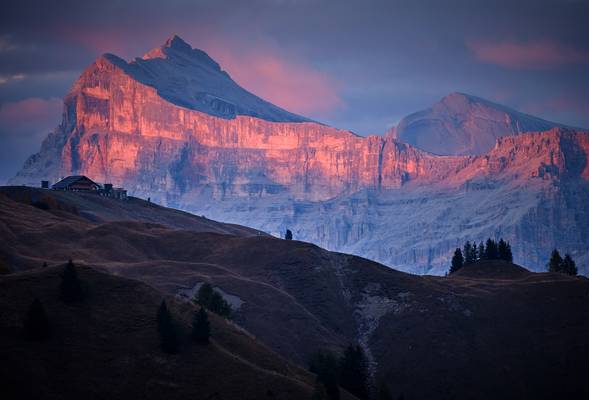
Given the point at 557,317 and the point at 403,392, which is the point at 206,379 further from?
the point at 557,317

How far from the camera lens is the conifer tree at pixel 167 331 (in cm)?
8225

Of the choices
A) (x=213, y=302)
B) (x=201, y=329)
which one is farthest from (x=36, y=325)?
(x=213, y=302)

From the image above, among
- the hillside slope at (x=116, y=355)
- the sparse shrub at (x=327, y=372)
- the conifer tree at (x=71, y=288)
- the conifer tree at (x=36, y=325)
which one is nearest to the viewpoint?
the hillside slope at (x=116, y=355)

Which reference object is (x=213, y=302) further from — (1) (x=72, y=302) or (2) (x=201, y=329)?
(1) (x=72, y=302)

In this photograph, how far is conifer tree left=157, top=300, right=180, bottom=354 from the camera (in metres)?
82.2

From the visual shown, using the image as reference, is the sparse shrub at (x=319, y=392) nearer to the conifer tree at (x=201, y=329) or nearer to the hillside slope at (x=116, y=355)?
the hillside slope at (x=116, y=355)

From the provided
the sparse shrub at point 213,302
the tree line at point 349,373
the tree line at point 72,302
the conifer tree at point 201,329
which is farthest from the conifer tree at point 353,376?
the conifer tree at point 201,329

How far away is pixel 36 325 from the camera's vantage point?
254ft

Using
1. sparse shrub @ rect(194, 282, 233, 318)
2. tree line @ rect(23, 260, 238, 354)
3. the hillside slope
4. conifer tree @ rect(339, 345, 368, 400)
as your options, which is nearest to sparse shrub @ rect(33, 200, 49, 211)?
sparse shrub @ rect(194, 282, 233, 318)

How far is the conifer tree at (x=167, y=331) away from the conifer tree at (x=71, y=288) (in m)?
8.05

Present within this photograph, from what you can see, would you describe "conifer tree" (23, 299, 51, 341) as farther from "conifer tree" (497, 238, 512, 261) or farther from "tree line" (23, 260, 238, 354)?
"conifer tree" (497, 238, 512, 261)

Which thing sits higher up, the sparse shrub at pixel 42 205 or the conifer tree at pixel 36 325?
the sparse shrub at pixel 42 205

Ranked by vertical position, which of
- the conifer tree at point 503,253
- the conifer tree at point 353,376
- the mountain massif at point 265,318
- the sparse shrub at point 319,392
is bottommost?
the conifer tree at point 353,376

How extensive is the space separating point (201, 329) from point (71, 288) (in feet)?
43.4
